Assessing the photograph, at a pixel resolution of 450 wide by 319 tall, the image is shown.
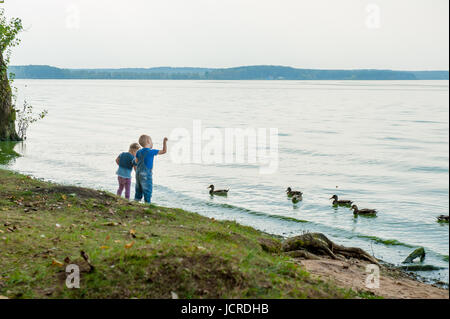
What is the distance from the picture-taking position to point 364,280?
10305 mm

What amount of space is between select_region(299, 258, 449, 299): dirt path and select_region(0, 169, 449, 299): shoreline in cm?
3

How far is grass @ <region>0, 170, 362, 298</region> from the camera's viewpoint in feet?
22.8

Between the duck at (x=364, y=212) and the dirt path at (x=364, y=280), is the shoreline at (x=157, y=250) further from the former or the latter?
the duck at (x=364, y=212)

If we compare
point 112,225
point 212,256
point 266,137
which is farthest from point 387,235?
point 266,137

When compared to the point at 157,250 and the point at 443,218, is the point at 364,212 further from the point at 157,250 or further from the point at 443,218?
the point at 157,250

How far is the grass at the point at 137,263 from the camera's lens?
6.94 meters

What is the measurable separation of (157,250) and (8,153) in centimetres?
2627

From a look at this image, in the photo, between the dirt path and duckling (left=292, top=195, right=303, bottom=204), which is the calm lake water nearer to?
duckling (left=292, top=195, right=303, bottom=204)

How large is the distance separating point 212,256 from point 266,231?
375 inches

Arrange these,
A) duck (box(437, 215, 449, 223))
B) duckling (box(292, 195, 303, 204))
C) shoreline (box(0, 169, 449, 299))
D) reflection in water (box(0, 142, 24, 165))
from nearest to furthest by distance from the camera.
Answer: shoreline (box(0, 169, 449, 299)), duck (box(437, 215, 449, 223)), duckling (box(292, 195, 303, 204)), reflection in water (box(0, 142, 24, 165))

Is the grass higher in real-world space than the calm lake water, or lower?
higher

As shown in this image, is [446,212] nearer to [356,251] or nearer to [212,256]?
[356,251]

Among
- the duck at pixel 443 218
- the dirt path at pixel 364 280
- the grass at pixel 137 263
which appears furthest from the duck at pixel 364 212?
the grass at pixel 137 263

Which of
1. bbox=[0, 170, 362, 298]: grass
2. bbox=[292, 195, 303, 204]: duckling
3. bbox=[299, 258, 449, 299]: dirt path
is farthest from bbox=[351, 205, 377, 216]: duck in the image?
bbox=[0, 170, 362, 298]: grass
